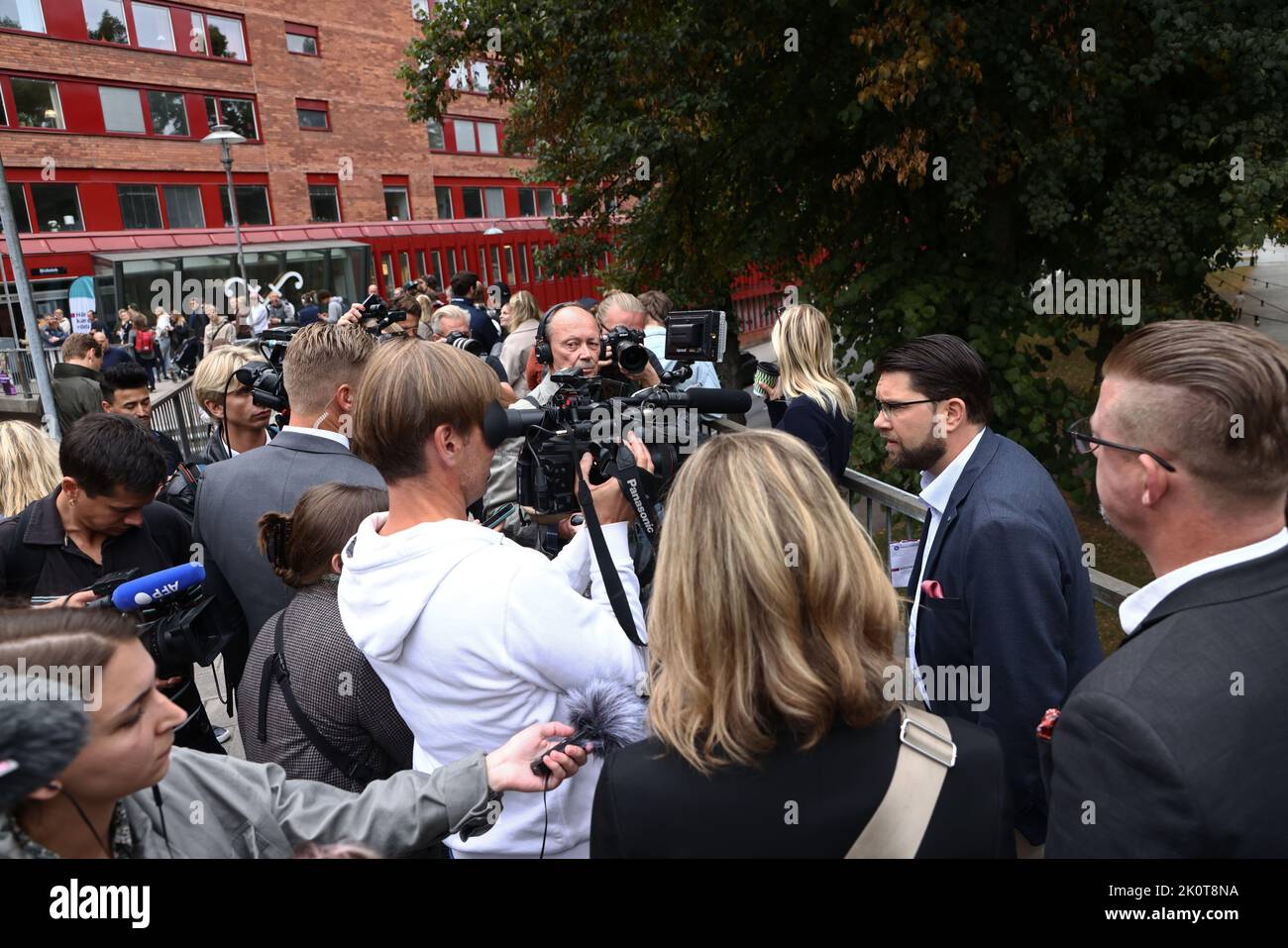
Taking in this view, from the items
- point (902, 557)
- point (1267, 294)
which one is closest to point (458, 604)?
point (902, 557)

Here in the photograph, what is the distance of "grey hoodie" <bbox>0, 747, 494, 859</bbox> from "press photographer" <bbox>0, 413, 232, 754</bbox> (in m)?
1.34

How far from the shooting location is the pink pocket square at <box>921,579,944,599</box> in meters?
2.56

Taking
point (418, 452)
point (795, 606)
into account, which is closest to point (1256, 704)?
point (795, 606)

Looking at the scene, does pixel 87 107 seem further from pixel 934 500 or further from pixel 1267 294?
pixel 1267 294

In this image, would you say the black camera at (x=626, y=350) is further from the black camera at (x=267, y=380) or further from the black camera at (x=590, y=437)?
the black camera at (x=267, y=380)

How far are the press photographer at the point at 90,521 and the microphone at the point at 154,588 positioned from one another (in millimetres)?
526

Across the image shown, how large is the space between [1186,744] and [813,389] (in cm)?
308

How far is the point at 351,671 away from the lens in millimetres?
2254

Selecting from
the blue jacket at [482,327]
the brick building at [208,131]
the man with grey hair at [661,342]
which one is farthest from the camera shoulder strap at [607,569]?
the brick building at [208,131]

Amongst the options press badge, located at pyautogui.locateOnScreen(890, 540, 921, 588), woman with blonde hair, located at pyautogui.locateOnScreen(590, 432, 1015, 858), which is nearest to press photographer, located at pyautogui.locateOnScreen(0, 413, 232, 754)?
woman with blonde hair, located at pyautogui.locateOnScreen(590, 432, 1015, 858)

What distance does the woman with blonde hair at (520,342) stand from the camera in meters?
6.23

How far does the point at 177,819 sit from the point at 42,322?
23.1 meters

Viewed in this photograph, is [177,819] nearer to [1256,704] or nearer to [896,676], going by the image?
[896,676]

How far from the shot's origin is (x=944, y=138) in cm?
814
